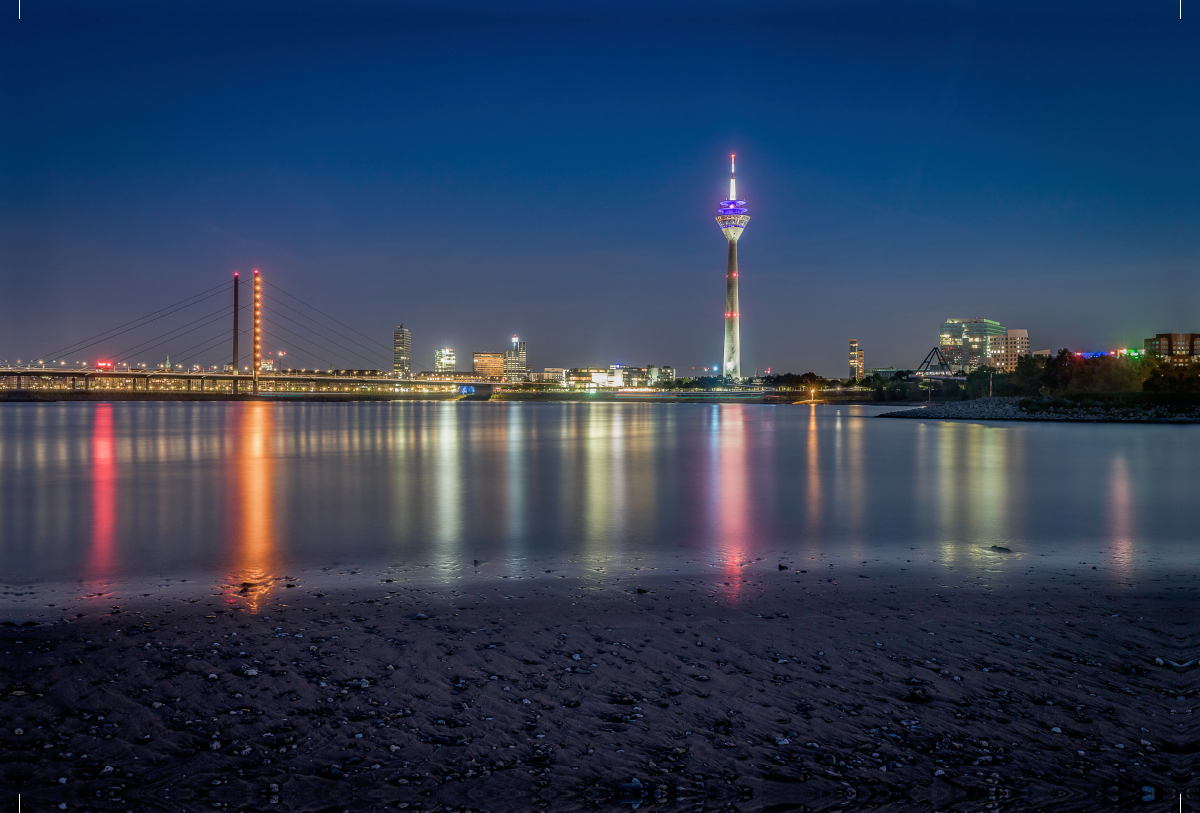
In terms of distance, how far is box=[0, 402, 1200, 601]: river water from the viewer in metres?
8.09

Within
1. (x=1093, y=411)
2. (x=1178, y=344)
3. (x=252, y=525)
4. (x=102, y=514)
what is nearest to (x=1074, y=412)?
(x=1093, y=411)

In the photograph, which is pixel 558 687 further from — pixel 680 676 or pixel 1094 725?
pixel 1094 725

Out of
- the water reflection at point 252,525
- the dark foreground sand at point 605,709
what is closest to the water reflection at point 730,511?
the dark foreground sand at point 605,709

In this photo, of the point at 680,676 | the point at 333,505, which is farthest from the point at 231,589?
the point at 333,505

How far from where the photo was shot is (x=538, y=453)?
25.8 metres

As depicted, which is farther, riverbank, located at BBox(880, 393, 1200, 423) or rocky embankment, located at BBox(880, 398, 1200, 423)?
riverbank, located at BBox(880, 393, 1200, 423)

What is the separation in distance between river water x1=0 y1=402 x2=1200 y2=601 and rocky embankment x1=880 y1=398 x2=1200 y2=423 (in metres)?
28.1

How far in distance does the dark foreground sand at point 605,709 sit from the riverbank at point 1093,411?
2097 inches

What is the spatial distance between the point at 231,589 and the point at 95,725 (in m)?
3.13

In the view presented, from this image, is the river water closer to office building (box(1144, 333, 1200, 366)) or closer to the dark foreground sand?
the dark foreground sand

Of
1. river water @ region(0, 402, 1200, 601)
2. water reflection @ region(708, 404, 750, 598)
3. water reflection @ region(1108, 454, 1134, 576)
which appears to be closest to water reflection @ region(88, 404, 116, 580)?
river water @ region(0, 402, 1200, 601)

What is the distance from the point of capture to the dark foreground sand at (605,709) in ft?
9.88

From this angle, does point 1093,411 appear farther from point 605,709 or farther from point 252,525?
point 605,709

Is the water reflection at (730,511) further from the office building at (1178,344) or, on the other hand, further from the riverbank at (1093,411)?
the office building at (1178,344)
